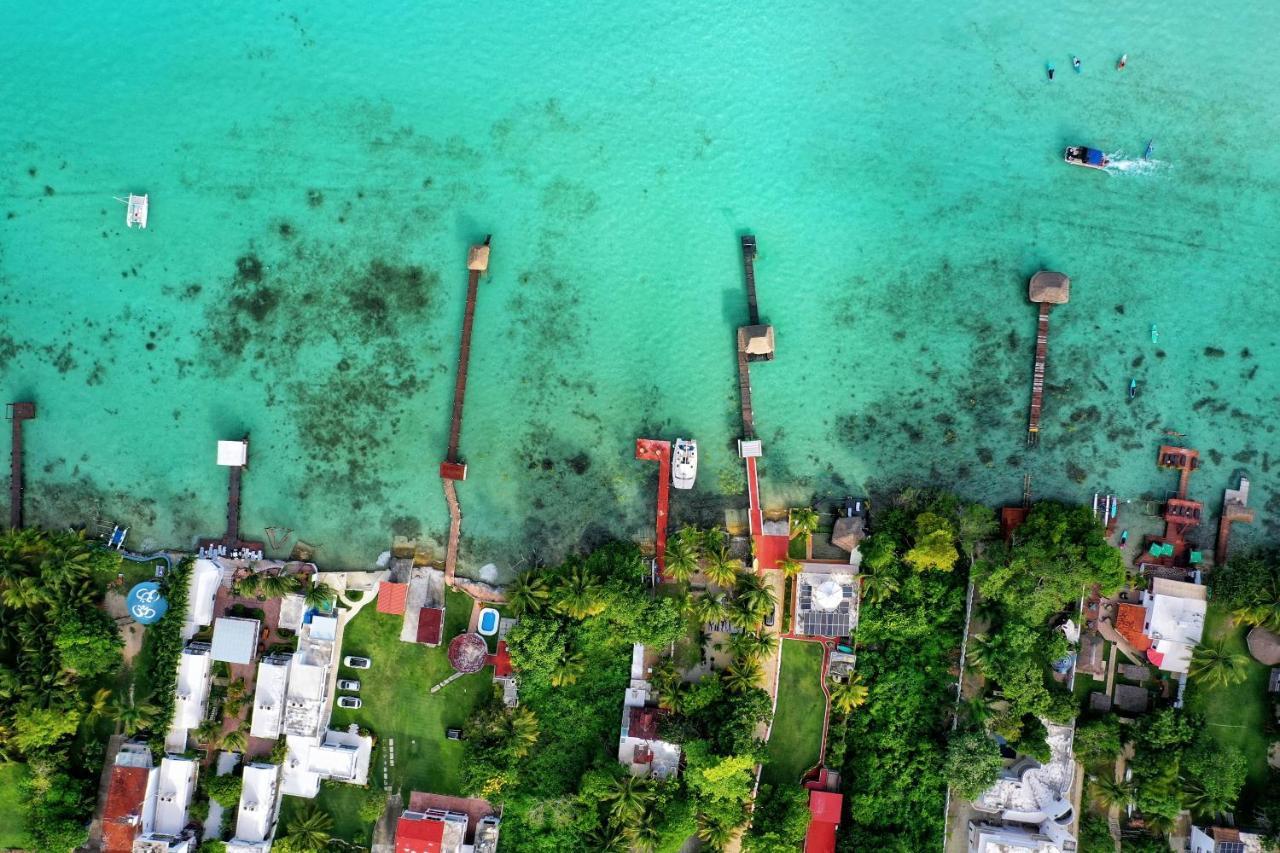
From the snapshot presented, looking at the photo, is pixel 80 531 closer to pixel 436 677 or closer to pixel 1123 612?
pixel 436 677

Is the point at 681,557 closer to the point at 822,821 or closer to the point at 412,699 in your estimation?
the point at 822,821

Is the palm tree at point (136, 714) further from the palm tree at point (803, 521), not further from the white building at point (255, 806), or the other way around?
the palm tree at point (803, 521)

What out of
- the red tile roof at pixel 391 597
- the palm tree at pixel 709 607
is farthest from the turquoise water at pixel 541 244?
the palm tree at pixel 709 607

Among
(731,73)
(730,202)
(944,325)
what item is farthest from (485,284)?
(944,325)

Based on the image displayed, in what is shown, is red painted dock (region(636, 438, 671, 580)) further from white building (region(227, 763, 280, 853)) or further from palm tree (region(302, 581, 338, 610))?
white building (region(227, 763, 280, 853))

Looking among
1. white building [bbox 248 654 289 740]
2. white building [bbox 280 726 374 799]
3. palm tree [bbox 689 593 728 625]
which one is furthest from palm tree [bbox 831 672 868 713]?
white building [bbox 248 654 289 740]

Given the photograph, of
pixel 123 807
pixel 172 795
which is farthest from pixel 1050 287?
pixel 123 807
